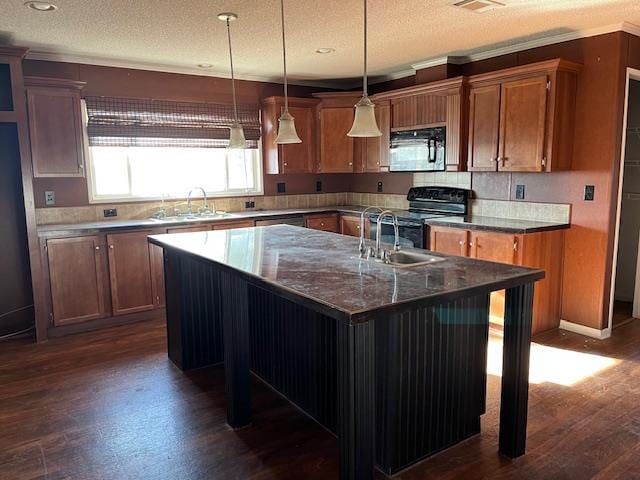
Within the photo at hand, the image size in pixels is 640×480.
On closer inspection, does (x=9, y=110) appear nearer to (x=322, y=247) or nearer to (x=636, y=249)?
(x=322, y=247)

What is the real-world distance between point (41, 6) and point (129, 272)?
7.22 ft

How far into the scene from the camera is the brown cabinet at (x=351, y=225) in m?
5.42

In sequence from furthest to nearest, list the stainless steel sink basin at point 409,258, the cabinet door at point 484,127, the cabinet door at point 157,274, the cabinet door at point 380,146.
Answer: the cabinet door at point 380,146, the cabinet door at point 157,274, the cabinet door at point 484,127, the stainless steel sink basin at point 409,258

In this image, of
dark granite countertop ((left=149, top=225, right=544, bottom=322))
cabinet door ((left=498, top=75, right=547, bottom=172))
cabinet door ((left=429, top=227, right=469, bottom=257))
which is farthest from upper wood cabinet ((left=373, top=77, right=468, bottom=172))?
dark granite countertop ((left=149, top=225, right=544, bottom=322))

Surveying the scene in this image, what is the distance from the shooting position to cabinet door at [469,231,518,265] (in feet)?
12.7

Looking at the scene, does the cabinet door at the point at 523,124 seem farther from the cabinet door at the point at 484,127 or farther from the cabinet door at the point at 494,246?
the cabinet door at the point at 494,246

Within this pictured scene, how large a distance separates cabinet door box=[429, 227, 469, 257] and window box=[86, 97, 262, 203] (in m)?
2.31

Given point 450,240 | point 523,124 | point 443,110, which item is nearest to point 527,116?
point 523,124

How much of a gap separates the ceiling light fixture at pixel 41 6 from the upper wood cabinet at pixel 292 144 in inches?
104

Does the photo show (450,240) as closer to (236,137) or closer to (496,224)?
(496,224)

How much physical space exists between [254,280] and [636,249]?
412 centimetres

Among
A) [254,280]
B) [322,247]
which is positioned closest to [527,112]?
A: [322,247]

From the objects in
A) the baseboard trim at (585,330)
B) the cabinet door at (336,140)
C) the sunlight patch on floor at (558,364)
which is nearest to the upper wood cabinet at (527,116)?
the baseboard trim at (585,330)

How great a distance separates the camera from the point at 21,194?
4.18 meters
